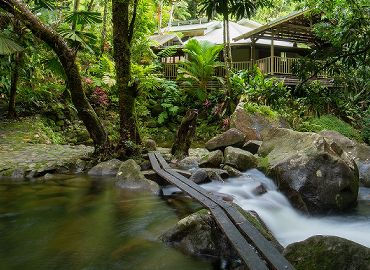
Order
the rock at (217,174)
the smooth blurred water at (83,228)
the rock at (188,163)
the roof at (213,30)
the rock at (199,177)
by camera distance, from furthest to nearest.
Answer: the roof at (213,30)
the rock at (188,163)
the rock at (217,174)
the rock at (199,177)
the smooth blurred water at (83,228)

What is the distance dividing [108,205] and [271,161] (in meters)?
3.47

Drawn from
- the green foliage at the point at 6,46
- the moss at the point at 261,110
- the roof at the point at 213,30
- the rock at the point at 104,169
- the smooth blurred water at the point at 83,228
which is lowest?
the smooth blurred water at the point at 83,228

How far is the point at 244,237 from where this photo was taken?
10.6ft

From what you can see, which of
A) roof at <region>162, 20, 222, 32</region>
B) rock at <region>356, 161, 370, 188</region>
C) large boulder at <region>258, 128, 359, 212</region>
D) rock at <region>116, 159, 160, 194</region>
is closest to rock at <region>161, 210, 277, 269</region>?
large boulder at <region>258, 128, 359, 212</region>

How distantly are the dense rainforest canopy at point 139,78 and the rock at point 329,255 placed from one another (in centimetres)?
125

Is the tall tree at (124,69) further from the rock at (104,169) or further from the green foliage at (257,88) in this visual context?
the green foliage at (257,88)

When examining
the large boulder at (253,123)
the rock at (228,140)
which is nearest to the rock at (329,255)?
the rock at (228,140)

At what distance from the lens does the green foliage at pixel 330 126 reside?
39.5 ft

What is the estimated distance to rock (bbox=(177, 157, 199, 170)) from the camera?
8.17m

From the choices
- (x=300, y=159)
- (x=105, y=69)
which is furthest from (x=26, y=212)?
(x=105, y=69)

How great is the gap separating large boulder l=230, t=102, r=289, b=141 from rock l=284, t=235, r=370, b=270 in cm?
828

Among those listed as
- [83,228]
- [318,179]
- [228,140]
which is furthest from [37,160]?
[318,179]

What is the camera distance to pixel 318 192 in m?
5.59

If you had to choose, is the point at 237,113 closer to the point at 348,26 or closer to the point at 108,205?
the point at 108,205
